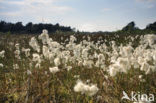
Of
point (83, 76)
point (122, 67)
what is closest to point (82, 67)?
point (83, 76)

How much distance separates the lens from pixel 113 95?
4.34 metres

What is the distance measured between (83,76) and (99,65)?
1.23 meters

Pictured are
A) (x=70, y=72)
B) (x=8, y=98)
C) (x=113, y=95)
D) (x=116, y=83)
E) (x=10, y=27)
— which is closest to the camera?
(x=113, y=95)

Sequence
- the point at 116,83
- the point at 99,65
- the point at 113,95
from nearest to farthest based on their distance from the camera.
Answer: the point at 113,95, the point at 116,83, the point at 99,65

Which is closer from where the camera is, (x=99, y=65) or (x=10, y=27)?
(x=99, y=65)

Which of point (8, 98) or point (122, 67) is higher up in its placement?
point (122, 67)

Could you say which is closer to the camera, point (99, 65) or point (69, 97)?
point (69, 97)

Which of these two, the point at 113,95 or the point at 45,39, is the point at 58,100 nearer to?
the point at 113,95

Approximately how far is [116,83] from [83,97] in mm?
964

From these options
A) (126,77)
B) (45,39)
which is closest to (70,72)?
(45,39)

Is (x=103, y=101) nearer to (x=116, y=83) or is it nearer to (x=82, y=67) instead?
(x=116, y=83)

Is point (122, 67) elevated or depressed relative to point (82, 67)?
elevated

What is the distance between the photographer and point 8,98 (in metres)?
4.65

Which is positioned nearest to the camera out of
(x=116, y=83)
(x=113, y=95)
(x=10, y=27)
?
(x=113, y=95)
